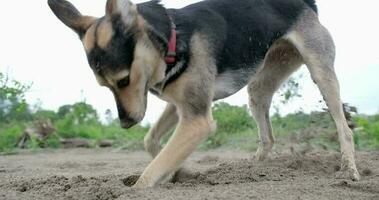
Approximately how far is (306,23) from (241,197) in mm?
2838

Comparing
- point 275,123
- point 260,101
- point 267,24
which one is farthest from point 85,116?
point 267,24

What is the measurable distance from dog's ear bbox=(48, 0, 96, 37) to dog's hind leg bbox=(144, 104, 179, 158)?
4.44 ft

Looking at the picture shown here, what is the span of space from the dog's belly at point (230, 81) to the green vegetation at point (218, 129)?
312cm

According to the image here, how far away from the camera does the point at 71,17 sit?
562 cm

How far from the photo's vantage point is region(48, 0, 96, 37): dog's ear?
5457 mm

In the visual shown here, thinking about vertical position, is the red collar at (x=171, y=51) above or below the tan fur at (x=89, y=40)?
below

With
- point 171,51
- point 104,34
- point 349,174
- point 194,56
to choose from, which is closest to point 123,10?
point 104,34

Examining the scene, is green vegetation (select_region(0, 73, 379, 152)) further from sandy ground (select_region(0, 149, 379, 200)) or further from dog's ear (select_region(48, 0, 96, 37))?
dog's ear (select_region(48, 0, 96, 37))

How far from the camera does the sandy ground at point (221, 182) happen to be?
4.79 m

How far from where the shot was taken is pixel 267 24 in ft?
21.6

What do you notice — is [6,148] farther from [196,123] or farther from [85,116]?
[196,123]

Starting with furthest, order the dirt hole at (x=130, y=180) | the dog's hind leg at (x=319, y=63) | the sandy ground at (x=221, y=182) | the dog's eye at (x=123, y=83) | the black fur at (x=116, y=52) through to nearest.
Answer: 1. the dog's hind leg at (x=319, y=63)
2. the dirt hole at (x=130, y=180)
3. the dog's eye at (x=123, y=83)
4. the black fur at (x=116, y=52)
5. the sandy ground at (x=221, y=182)

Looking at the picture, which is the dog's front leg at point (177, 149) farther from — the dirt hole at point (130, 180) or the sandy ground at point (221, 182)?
the dirt hole at point (130, 180)

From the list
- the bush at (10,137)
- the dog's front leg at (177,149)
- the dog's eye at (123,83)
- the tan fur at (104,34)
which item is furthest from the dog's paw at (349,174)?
the bush at (10,137)
